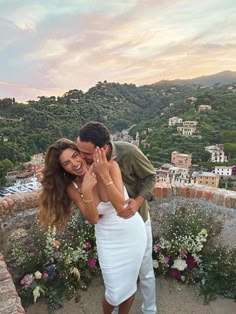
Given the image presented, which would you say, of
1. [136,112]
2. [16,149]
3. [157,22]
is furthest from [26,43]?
[136,112]

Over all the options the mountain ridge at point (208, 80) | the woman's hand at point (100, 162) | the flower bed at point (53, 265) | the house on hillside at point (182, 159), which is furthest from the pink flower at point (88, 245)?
the mountain ridge at point (208, 80)

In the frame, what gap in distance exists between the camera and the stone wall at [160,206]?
7.04 ft

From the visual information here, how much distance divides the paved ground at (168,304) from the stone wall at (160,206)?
0.43 m

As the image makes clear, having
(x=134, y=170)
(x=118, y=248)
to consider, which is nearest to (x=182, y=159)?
(x=134, y=170)

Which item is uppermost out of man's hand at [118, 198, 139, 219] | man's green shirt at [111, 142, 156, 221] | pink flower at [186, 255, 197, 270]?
man's green shirt at [111, 142, 156, 221]

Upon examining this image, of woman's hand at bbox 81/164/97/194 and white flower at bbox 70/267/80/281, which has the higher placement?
woman's hand at bbox 81/164/97/194

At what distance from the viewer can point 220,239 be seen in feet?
7.78

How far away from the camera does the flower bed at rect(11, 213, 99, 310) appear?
2.06 metres

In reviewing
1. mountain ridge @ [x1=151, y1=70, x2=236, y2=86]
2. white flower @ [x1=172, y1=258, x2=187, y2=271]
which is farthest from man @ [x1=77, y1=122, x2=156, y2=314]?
mountain ridge @ [x1=151, y1=70, x2=236, y2=86]

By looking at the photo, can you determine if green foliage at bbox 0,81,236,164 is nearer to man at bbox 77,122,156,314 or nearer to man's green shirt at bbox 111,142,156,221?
man at bbox 77,122,156,314

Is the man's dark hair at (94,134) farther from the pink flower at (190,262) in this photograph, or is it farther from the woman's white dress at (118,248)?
the pink flower at (190,262)

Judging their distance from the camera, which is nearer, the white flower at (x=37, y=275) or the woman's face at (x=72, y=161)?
the woman's face at (x=72, y=161)

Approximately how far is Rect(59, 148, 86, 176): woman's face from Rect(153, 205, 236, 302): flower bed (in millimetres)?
1217

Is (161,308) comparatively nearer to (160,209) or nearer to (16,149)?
(160,209)
